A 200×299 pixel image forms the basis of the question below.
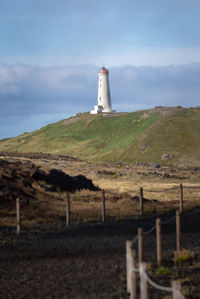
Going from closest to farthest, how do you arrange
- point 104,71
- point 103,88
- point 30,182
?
point 30,182 < point 104,71 < point 103,88

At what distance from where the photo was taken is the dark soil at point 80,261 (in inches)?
513

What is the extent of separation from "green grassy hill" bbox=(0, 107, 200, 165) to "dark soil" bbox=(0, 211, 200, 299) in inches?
2985

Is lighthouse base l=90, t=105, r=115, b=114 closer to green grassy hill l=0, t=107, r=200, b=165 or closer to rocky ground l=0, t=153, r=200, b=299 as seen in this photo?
green grassy hill l=0, t=107, r=200, b=165

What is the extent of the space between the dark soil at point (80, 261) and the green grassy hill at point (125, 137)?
75816mm

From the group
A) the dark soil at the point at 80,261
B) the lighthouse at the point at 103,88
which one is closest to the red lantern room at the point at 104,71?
the lighthouse at the point at 103,88

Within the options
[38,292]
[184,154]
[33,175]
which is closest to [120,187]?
[33,175]

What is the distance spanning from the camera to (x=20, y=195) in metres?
32.3

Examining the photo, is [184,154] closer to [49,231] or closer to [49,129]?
[49,129]

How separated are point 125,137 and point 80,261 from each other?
113 meters

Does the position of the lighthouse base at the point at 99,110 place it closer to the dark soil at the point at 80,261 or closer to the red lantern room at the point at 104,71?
the red lantern room at the point at 104,71

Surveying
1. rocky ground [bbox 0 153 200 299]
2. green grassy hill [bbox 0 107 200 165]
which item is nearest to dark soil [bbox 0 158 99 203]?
rocky ground [bbox 0 153 200 299]

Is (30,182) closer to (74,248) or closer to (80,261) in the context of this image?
(74,248)

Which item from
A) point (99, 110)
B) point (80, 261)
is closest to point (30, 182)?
point (80, 261)

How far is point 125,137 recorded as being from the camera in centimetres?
12925
